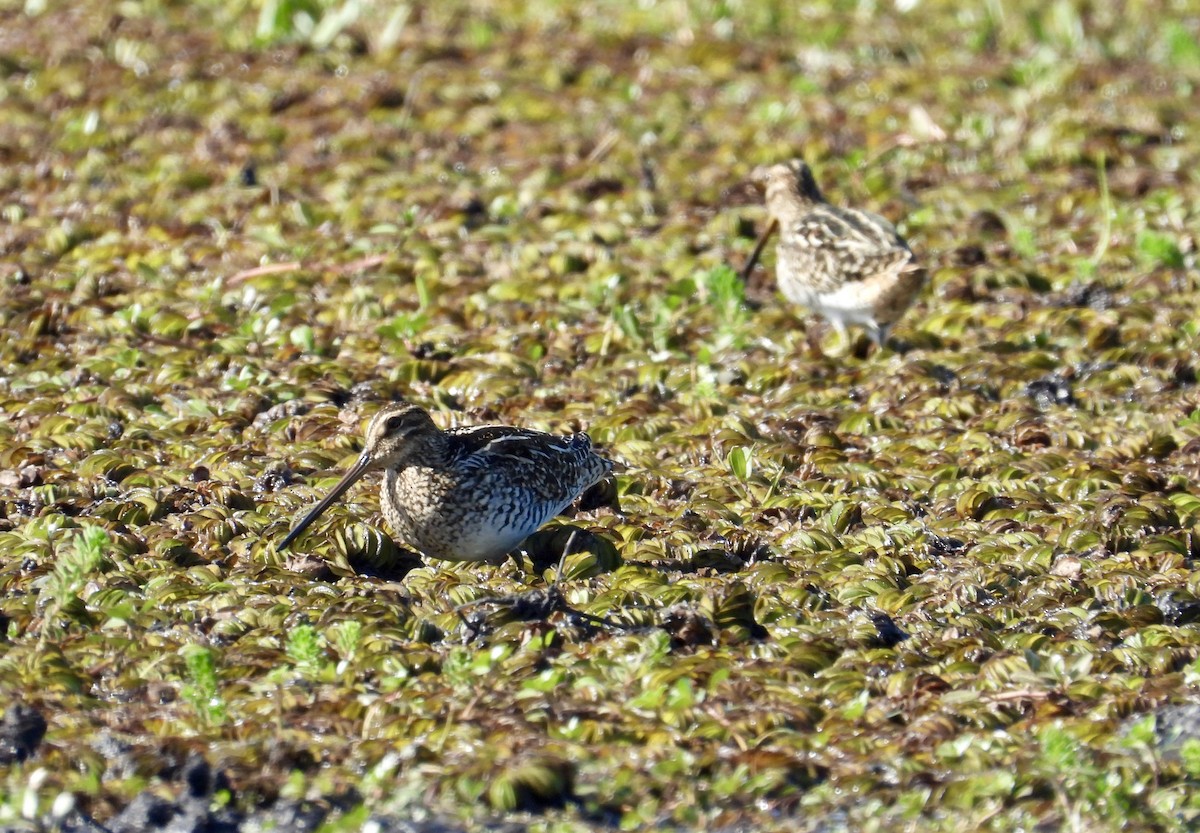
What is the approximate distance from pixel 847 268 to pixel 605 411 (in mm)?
1413

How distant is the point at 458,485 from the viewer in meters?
6.56

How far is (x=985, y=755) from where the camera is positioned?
18.0 feet

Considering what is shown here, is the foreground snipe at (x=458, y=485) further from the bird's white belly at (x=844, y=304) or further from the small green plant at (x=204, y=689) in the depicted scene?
the bird's white belly at (x=844, y=304)

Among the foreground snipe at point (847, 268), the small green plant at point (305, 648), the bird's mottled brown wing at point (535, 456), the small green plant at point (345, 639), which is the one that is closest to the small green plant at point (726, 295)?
the foreground snipe at point (847, 268)

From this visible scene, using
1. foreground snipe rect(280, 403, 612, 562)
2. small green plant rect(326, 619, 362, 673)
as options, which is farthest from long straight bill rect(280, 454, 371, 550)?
small green plant rect(326, 619, 362, 673)

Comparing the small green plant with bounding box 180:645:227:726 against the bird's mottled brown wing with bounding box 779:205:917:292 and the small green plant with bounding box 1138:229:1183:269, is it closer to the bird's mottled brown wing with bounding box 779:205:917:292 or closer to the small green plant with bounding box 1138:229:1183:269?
the bird's mottled brown wing with bounding box 779:205:917:292

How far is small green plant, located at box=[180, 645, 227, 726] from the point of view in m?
5.59

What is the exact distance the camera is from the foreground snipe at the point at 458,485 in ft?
21.4

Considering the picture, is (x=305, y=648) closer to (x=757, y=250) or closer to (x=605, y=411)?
(x=605, y=411)

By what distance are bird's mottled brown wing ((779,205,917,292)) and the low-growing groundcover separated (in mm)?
431

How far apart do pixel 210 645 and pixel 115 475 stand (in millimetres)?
1586

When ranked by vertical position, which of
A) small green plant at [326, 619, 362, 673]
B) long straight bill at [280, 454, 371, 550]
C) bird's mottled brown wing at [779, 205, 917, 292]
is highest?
long straight bill at [280, 454, 371, 550]

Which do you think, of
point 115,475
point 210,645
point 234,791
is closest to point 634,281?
point 115,475

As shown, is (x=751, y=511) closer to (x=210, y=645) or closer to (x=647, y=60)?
(x=210, y=645)
